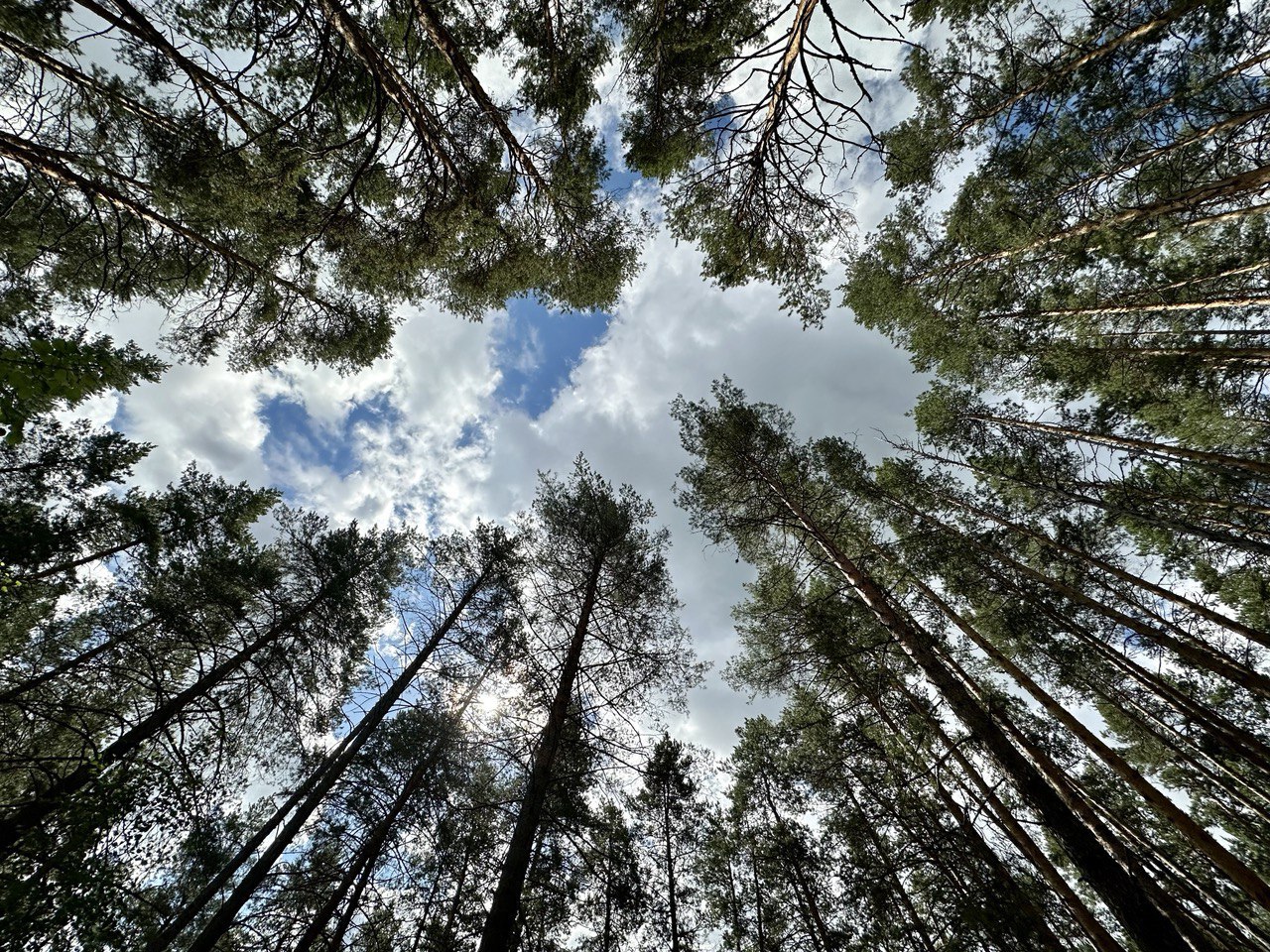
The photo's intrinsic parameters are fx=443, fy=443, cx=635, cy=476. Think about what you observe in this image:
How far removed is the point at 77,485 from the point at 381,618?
660 cm

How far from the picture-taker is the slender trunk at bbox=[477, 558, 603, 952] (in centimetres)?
460

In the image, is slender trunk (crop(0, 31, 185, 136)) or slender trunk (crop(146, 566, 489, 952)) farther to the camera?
slender trunk (crop(146, 566, 489, 952))

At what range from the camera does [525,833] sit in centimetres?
517

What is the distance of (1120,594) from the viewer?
10219mm

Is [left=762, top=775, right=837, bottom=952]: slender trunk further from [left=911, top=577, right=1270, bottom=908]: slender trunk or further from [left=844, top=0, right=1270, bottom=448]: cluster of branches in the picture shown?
[left=844, top=0, right=1270, bottom=448]: cluster of branches

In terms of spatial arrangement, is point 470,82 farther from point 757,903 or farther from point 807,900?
point 757,903

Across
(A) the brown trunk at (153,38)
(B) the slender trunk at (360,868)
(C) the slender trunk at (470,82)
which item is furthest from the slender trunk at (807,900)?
(A) the brown trunk at (153,38)

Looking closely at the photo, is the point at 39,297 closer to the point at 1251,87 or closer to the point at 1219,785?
the point at 1251,87

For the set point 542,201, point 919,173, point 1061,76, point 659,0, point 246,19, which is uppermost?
point 919,173

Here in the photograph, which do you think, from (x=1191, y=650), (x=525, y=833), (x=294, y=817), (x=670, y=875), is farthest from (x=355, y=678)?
(x=1191, y=650)

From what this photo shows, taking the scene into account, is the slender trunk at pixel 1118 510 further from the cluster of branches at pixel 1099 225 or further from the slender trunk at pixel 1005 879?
the slender trunk at pixel 1005 879

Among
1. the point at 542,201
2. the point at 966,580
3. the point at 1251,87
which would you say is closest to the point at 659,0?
the point at 542,201

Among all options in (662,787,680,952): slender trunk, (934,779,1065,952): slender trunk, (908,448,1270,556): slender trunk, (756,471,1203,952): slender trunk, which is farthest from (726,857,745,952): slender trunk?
(908,448,1270,556): slender trunk

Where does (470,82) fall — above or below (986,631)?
below
